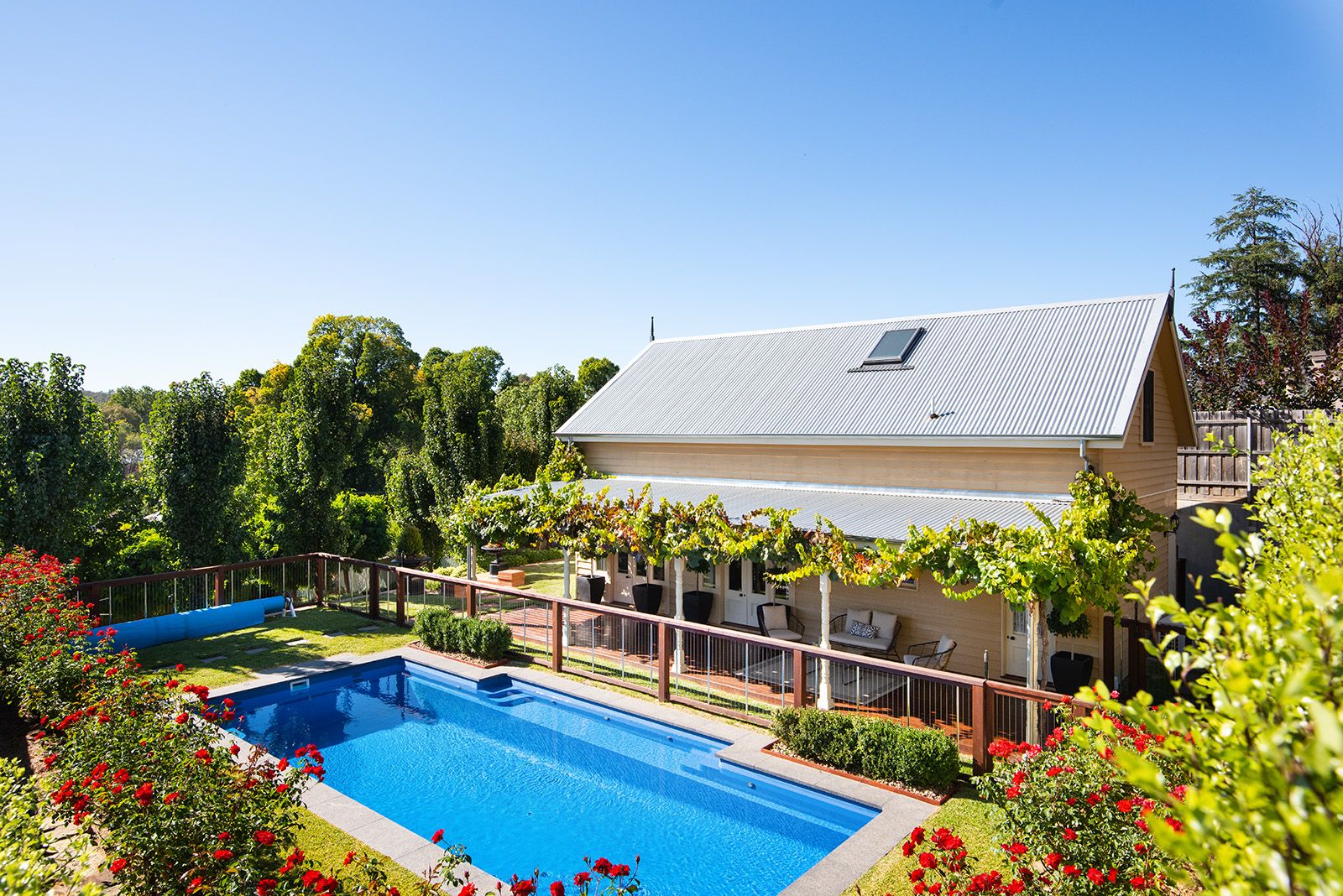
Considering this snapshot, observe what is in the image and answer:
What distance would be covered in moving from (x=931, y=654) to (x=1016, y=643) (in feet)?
4.99

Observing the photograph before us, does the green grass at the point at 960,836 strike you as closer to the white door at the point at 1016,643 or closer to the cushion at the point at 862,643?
the cushion at the point at 862,643

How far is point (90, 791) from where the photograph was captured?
6289mm

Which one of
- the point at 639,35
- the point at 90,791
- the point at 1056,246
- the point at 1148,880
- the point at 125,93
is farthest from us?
the point at 1056,246

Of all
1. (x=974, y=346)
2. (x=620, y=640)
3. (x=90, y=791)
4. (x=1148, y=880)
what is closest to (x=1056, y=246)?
(x=974, y=346)

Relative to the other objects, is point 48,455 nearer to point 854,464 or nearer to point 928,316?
point 854,464

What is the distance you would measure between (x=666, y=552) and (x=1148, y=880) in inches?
393

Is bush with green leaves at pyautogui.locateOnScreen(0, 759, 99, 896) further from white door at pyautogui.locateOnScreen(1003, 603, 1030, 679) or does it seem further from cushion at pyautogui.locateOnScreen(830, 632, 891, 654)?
white door at pyautogui.locateOnScreen(1003, 603, 1030, 679)

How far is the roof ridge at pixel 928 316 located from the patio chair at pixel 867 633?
26.6 feet

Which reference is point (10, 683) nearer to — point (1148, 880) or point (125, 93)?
point (125, 93)

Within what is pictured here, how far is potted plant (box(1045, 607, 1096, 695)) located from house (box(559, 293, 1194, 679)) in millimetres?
754

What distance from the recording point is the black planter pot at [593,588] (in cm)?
1936

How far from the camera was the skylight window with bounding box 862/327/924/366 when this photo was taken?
59.6 ft

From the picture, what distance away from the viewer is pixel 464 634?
15688 mm

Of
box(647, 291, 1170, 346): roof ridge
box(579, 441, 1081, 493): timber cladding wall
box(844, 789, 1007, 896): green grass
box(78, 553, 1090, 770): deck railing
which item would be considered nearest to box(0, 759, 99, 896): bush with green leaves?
box(844, 789, 1007, 896): green grass
